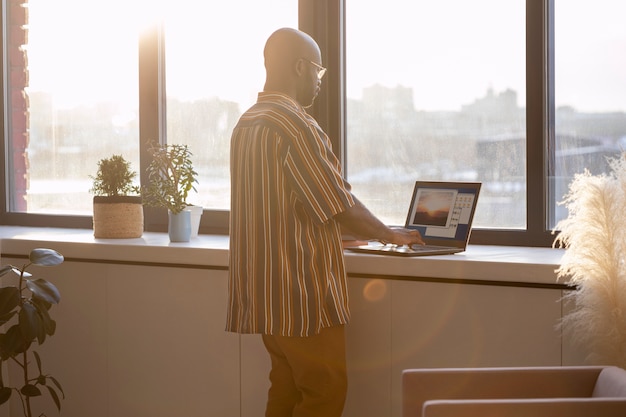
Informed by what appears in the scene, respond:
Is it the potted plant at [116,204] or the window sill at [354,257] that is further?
the potted plant at [116,204]

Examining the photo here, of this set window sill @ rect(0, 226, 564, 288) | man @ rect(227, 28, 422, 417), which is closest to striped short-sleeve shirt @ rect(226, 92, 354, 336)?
man @ rect(227, 28, 422, 417)

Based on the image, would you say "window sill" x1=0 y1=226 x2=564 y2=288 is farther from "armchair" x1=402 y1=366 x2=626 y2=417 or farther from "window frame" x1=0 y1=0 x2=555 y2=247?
"armchair" x1=402 y1=366 x2=626 y2=417

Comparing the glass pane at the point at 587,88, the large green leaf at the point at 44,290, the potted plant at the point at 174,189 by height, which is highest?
the glass pane at the point at 587,88

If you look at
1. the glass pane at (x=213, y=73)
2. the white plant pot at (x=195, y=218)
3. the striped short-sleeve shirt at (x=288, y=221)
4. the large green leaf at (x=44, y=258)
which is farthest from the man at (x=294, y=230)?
the glass pane at (x=213, y=73)

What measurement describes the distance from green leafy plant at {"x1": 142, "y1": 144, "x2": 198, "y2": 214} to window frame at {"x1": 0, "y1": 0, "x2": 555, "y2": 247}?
0.31 metres

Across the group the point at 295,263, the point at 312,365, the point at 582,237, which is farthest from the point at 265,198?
the point at 582,237

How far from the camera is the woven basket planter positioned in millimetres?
3850

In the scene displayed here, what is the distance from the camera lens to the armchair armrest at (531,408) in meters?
1.96

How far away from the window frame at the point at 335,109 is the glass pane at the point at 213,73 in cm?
7

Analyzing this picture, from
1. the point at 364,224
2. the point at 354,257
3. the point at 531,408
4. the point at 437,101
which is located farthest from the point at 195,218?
the point at 531,408

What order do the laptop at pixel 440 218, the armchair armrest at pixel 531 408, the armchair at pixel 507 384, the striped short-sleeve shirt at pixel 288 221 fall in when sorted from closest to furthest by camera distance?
the armchair armrest at pixel 531 408, the armchair at pixel 507 384, the striped short-sleeve shirt at pixel 288 221, the laptop at pixel 440 218

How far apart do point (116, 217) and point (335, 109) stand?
1047mm

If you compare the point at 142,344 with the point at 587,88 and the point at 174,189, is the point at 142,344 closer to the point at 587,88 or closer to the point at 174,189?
the point at 174,189

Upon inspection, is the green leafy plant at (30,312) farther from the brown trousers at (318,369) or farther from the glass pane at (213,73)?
the brown trousers at (318,369)
